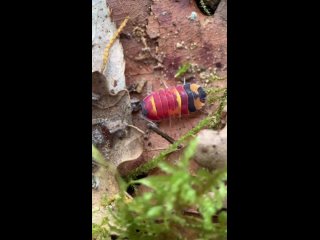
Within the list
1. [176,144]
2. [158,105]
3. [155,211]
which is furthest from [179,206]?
[158,105]

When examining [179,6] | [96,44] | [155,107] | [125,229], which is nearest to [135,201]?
[125,229]

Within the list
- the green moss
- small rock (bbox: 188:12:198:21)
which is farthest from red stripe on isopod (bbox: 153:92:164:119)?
small rock (bbox: 188:12:198:21)

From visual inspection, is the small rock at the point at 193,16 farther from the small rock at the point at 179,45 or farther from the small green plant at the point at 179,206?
the small green plant at the point at 179,206

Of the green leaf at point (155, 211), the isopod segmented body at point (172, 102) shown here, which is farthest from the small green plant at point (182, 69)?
the green leaf at point (155, 211)

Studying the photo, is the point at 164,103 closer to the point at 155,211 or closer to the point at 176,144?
the point at 176,144

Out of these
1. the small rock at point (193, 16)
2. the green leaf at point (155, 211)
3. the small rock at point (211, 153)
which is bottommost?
the green leaf at point (155, 211)
